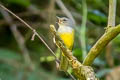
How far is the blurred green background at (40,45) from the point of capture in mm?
3518

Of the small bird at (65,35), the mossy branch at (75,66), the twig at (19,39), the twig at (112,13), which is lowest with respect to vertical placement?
the twig at (19,39)

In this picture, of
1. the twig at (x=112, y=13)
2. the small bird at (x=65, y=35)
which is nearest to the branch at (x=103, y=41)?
the twig at (x=112, y=13)

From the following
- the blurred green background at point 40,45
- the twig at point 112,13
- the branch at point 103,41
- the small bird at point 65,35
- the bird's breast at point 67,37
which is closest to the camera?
the branch at point 103,41

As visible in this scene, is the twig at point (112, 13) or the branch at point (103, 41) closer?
the branch at point (103, 41)

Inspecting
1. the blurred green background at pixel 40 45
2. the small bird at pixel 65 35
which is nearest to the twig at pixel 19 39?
the blurred green background at pixel 40 45

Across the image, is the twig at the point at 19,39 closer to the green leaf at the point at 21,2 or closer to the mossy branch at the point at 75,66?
the green leaf at the point at 21,2

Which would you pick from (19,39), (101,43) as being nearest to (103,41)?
(101,43)

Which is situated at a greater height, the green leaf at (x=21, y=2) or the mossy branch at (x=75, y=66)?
the mossy branch at (x=75, y=66)

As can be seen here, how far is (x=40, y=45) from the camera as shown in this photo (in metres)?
4.61

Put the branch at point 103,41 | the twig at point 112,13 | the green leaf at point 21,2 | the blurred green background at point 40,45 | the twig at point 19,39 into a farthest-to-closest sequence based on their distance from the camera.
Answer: the green leaf at point 21,2, the twig at point 19,39, the blurred green background at point 40,45, the twig at point 112,13, the branch at point 103,41

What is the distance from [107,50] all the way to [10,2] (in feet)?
4.26

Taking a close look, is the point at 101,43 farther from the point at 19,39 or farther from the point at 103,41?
the point at 19,39

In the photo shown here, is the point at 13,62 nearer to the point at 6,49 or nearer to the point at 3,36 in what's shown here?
the point at 6,49

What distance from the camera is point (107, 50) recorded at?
3850mm
